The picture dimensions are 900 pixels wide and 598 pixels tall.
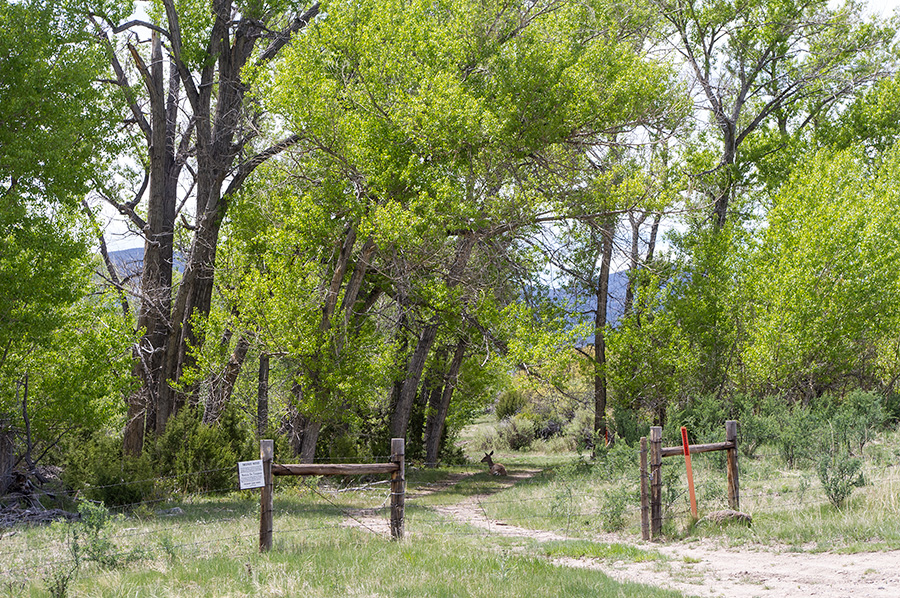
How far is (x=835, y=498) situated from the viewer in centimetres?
1057

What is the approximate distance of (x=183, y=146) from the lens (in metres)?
23.3

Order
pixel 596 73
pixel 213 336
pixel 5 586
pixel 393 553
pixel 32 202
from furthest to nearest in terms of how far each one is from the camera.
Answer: pixel 213 336 → pixel 596 73 → pixel 32 202 → pixel 393 553 → pixel 5 586

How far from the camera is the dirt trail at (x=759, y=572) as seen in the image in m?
7.29

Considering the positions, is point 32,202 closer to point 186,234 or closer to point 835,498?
point 186,234

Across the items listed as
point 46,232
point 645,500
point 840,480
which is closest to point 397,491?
point 645,500

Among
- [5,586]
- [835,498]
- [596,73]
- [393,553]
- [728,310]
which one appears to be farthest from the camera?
[728,310]

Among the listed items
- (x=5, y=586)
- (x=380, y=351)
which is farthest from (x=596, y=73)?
(x=5, y=586)

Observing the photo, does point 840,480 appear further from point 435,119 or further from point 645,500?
point 435,119

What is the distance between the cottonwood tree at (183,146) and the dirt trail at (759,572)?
13.6 metres

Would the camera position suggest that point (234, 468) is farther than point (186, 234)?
No

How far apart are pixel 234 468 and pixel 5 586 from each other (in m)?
9.38

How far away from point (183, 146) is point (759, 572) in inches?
811

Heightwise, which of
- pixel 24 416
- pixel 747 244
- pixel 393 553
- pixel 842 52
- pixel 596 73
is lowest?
pixel 393 553

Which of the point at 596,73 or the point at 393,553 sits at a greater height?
the point at 596,73
